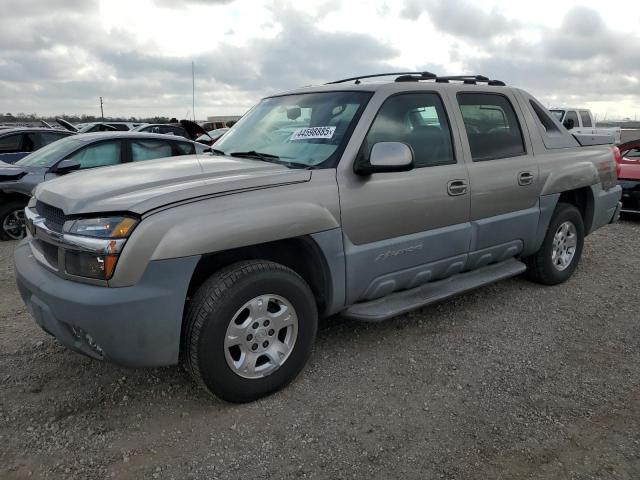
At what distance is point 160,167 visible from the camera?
3.42m

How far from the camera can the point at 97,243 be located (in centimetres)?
256

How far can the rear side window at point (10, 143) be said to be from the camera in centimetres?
939

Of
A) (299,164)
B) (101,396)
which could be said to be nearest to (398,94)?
(299,164)

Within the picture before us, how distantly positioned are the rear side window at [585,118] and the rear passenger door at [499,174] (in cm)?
1371

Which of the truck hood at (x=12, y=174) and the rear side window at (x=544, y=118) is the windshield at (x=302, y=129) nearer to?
the rear side window at (x=544, y=118)

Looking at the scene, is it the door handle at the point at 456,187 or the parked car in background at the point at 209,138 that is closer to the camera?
the door handle at the point at 456,187

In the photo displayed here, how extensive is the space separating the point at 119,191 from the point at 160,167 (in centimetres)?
66

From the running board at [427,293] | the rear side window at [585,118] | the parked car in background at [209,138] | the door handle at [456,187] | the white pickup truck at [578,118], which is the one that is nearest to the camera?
the running board at [427,293]

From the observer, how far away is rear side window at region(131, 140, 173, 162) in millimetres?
7441

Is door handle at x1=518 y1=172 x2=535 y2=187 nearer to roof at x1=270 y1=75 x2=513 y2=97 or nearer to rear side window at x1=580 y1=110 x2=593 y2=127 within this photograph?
roof at x1=270 y1=75 x2=513 y2=97

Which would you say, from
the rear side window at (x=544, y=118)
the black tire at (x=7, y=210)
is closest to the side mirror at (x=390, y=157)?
the rear side window at (x=544, y=118)

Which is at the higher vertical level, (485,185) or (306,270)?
(485,185)

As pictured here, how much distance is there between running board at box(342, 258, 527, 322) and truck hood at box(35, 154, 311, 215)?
979mm

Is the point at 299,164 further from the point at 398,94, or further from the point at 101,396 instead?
the point at 101,396
